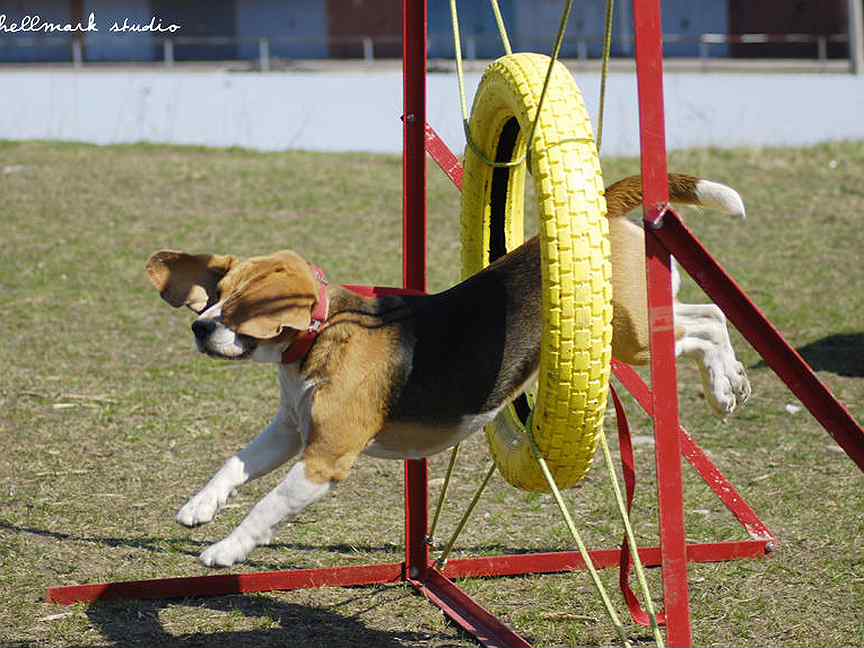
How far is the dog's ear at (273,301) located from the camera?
410 cm

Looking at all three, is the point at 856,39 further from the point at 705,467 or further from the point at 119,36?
the point at 705,467

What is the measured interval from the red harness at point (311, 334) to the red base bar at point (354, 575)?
1454mm

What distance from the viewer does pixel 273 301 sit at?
414 cm

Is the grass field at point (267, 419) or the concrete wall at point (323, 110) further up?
the concrete wall at point (323, 110)

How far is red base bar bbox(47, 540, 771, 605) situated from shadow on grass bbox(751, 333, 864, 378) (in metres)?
3.66

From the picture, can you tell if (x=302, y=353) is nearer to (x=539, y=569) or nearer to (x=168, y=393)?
(x=539, y=569)

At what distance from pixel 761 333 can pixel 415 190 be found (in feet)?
6.21

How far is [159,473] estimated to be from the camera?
7035mm

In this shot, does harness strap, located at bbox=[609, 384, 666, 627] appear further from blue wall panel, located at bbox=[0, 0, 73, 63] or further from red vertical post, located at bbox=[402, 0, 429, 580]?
blue wall panel, located at bbox=[0, 0, 73, 63]

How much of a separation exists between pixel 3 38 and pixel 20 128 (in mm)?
8700

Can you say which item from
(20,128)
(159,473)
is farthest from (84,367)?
(20,128)

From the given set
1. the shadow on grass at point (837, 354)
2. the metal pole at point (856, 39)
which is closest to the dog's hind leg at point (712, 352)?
the shadow on grass at point (837, 354)

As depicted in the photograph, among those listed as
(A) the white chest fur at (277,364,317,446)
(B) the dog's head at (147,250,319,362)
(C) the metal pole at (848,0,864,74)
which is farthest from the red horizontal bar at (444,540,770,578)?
(C) the metal pole at (848,0,864,74)

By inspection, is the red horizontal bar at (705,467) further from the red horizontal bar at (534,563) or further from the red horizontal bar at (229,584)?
the red horizontal bar at (229,584)
